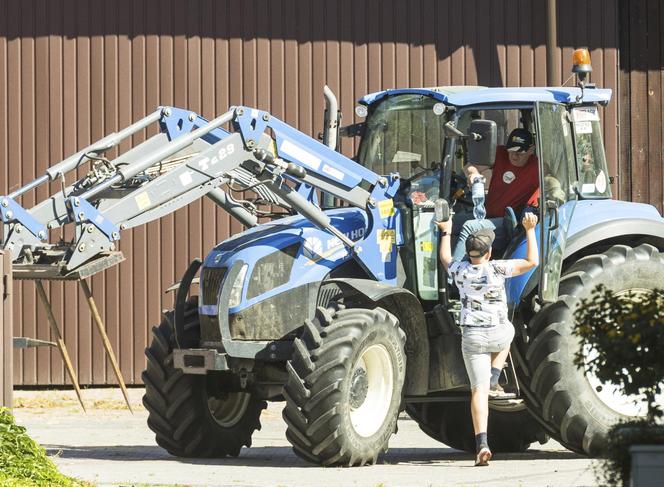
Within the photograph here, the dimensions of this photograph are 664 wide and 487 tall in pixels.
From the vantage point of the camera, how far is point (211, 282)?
12.6 m

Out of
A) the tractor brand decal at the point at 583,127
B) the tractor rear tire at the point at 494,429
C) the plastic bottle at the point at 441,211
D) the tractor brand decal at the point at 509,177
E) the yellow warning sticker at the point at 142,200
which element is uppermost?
the tractor brand decal at the point at 583,127

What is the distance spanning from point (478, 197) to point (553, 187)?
2.34 feet

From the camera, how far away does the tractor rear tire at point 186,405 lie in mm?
12742

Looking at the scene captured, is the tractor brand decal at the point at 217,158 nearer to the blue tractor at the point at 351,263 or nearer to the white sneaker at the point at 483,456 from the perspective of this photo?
the blue tractor at the point at 351,263

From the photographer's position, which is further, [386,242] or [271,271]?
[386,242]

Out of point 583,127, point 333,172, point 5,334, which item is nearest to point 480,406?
point 333,172

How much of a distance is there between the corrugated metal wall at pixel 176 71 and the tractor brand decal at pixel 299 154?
6003 millimetres

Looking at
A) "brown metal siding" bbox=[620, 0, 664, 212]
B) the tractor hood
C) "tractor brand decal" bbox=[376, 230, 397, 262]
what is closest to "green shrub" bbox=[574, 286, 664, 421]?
the tractor hood

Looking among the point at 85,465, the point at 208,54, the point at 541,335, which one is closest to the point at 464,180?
the point at 541,335

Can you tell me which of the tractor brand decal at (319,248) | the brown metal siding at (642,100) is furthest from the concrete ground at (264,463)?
the brown metal siding at (642,100)

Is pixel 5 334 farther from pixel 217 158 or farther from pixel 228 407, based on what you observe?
pixel 228 407

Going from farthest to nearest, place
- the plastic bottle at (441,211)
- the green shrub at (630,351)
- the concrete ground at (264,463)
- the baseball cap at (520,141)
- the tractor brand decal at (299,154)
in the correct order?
the baseball cap at (520,141), the tractor brand decal at (299,154), the plastic bottle at (441,211), the concrete ground at (264,463), the green shrub at (630,351)

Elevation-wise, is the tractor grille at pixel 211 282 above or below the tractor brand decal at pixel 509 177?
below

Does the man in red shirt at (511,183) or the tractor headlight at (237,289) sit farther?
the man in red shirt at (511,183)
